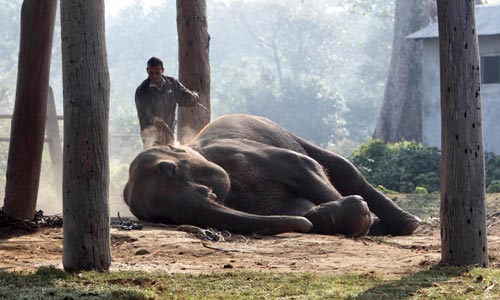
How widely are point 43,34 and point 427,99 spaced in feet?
60.3

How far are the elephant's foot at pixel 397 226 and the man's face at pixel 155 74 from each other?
10.1 feet

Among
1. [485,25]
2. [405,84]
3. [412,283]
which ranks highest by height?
[485,25]

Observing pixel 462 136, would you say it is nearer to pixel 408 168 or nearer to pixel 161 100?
pixel 161 100

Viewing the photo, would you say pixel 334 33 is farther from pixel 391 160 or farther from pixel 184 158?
pixel 184 158

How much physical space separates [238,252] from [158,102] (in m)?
4.37

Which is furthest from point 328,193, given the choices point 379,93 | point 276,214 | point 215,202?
point 379,93

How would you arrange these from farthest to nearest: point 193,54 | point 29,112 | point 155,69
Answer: point 193,54 < point 155,69 < point 29,112

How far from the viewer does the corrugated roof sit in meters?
26.6

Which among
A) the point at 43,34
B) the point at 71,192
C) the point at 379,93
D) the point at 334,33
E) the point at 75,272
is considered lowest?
the point at 75,272

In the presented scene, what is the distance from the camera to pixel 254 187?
11.9 m

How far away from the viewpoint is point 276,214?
38.6 feet

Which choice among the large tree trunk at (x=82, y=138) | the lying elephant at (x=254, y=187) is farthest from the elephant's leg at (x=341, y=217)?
the large tree trunk at (x=82, y=138)

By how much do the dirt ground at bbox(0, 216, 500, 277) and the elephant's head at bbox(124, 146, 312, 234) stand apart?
0.53 feet

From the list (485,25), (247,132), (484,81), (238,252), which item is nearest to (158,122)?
(247,132)
